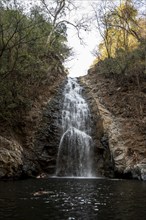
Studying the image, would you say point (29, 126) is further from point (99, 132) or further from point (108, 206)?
point (108, 206)

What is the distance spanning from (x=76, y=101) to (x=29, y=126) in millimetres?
6682

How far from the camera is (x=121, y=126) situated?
27.7 m

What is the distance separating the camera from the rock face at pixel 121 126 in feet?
77.2

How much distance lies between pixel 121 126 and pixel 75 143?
174 inches

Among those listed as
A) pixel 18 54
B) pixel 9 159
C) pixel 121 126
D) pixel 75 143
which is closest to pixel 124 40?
pixel 121 126

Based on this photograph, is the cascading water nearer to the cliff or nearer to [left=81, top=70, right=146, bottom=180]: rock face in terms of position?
the cliff

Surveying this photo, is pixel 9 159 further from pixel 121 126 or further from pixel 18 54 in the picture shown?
pixel 121 126

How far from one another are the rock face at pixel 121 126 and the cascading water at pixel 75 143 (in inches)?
66.2

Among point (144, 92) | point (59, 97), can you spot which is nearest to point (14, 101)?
point (59, 97)

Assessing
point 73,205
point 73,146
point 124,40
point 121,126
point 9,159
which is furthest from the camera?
point 124,40

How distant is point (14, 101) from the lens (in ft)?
83.9

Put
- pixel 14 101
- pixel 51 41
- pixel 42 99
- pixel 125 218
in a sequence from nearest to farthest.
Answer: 1. pixel 125 218
2. pixel 14 101
3. pixel 42 99
4. pixel 51 41

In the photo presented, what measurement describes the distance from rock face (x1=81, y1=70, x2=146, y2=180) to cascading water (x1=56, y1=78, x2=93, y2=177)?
1.68 metres

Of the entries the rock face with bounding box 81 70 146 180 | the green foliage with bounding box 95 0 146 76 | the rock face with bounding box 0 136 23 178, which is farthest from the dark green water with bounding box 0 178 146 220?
the green foliage with bounding box 95 0 146 76
